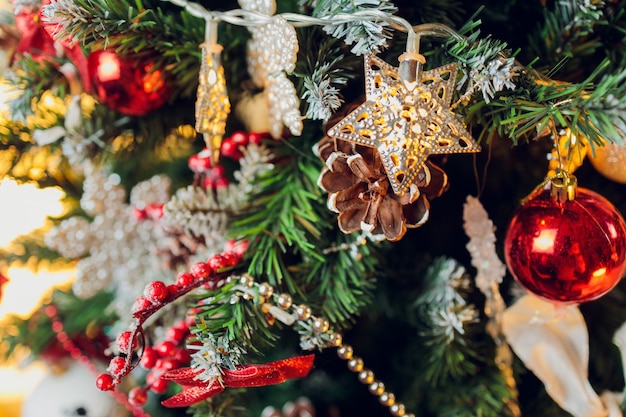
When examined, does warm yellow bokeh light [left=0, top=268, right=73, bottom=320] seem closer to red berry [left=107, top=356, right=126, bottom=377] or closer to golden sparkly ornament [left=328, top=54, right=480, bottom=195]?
red berry [left=107, top=356, right=126, bottom=377]

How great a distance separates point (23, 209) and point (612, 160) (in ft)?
2.56

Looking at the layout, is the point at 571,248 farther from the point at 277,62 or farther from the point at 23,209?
the point at 23,209

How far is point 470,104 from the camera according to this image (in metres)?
0.38

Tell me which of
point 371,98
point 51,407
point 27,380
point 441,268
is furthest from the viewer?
point 27,380

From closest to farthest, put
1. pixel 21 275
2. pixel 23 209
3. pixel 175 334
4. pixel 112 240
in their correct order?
pixel 175 334 < pixel 112 240 < pixel 23 209 < pixel 21 275

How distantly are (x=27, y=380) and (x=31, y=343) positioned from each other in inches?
16.4

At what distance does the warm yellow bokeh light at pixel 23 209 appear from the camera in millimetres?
796

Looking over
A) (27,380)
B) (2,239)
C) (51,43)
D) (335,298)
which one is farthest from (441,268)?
(27,380)

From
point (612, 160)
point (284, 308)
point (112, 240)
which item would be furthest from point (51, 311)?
point (612, 160)

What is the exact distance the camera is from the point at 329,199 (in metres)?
0.39

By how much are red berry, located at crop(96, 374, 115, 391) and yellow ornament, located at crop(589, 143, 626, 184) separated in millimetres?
413

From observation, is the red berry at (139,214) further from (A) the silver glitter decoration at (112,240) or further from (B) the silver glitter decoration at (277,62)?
(B) the silver glitter decoration at (277,62)

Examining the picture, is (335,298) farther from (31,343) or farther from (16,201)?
(16,201)

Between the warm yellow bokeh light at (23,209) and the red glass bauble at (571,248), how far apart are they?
2.12ft
